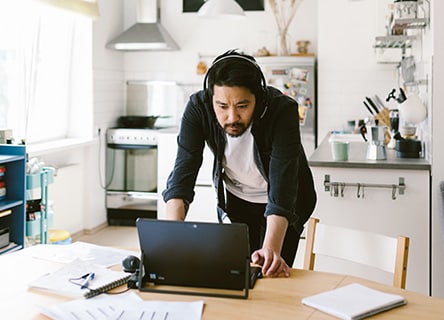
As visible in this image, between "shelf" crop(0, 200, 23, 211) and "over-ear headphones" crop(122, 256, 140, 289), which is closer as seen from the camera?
"over-ear headphones" crop(122, 256, 140, 289)

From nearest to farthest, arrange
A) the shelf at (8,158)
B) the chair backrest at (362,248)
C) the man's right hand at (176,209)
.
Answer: the chair backrest at (362,248)
the man's right hand at (176,209)
the shelf at (8,158)

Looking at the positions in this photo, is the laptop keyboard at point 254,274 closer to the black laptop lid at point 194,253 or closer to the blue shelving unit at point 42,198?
the black laptop lid at point 194,253

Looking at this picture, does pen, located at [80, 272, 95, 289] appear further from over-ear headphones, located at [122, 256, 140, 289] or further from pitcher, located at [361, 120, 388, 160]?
pitcher, located at [361, 120, 388, 160]

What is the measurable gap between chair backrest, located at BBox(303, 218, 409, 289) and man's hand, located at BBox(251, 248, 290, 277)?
0.78 ft

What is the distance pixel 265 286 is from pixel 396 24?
7.08 feet

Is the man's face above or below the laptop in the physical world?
above

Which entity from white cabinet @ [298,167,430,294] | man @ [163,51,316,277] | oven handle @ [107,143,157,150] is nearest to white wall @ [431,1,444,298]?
white cabinet @ [298,167,430,294]

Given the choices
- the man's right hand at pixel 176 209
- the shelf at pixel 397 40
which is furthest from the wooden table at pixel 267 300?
the shelf at pixel 397 40

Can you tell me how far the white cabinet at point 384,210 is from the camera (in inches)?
127

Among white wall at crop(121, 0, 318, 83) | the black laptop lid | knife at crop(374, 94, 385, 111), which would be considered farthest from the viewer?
white wall at crop(121, 0, 318, 83)

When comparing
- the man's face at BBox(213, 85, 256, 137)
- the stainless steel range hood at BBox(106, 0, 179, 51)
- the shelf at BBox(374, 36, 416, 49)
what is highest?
the stainless steel range hood at BBox(106, 0, 179, 51)

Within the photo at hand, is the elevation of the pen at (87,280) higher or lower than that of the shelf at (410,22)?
lower

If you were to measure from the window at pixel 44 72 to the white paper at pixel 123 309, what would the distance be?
3.47 metres

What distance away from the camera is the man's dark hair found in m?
1.93
